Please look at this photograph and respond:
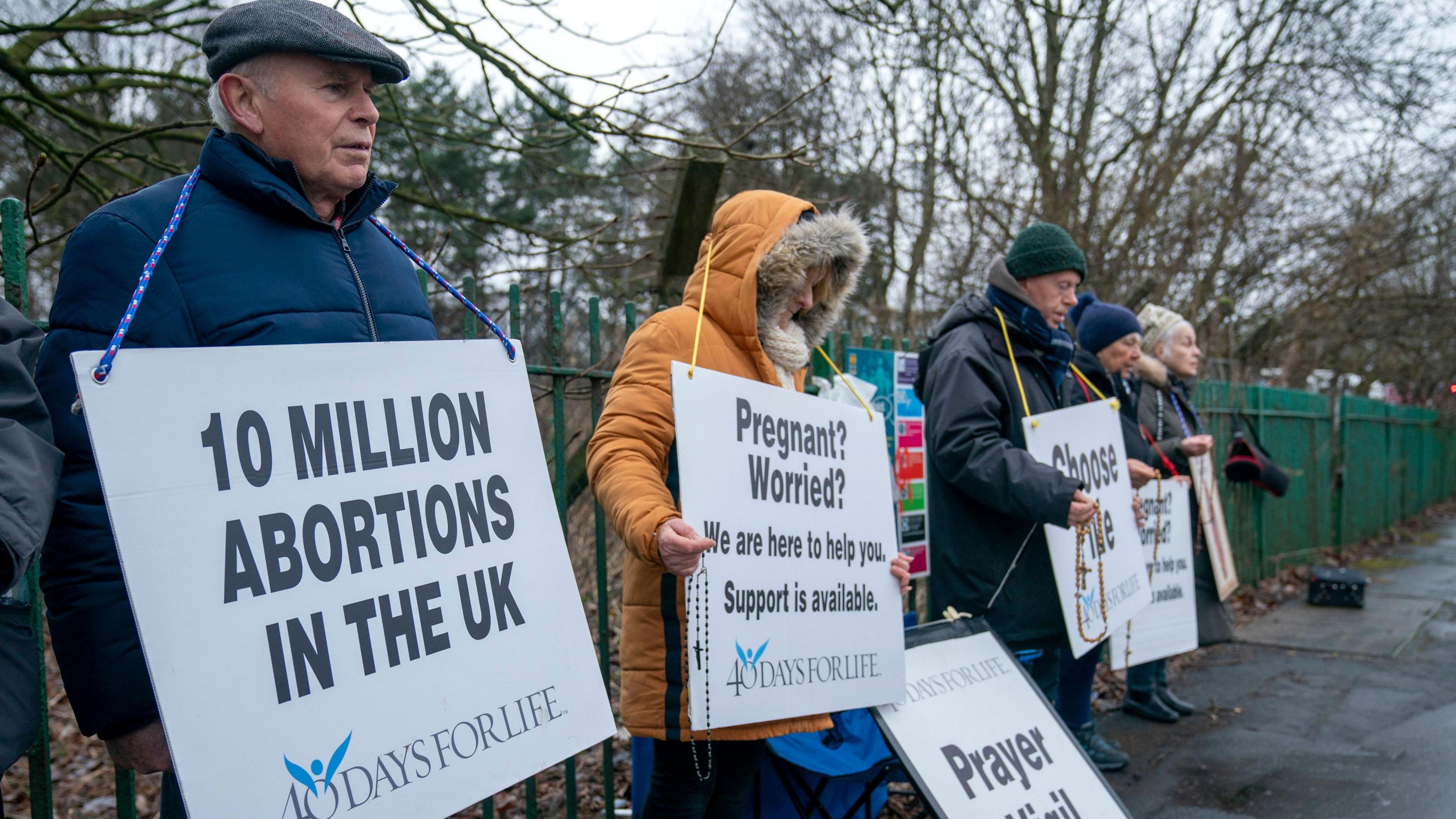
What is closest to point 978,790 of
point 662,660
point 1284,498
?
point 662,660

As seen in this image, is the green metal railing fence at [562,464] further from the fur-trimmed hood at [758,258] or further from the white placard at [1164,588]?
the white placard at [1164,588]

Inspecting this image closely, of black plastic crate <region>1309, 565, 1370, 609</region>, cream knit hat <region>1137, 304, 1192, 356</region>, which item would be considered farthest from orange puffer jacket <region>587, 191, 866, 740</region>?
black plastic crate <region>1309, 565, 1370, 609</region>

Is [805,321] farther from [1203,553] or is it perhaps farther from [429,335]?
[1203,553]

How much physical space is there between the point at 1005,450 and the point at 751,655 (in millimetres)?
1169

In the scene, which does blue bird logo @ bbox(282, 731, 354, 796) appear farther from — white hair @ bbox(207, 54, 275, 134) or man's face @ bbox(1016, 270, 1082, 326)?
man's face @ bbox(1016, 270, 1082, 326)

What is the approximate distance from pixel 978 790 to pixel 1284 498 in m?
7.75

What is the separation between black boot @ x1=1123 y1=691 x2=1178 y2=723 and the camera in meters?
4.91

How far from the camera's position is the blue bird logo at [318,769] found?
4.70ft

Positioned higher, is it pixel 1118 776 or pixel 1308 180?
pixel 1308 180

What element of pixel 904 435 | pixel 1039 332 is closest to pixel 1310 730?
pixel 904 435

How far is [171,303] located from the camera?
1.50 m

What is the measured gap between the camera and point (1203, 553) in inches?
193

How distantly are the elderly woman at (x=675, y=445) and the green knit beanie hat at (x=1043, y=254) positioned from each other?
3.29 feet

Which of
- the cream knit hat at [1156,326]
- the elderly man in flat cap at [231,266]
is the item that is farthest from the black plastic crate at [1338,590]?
the elderly man in flat cap at [231,266]
